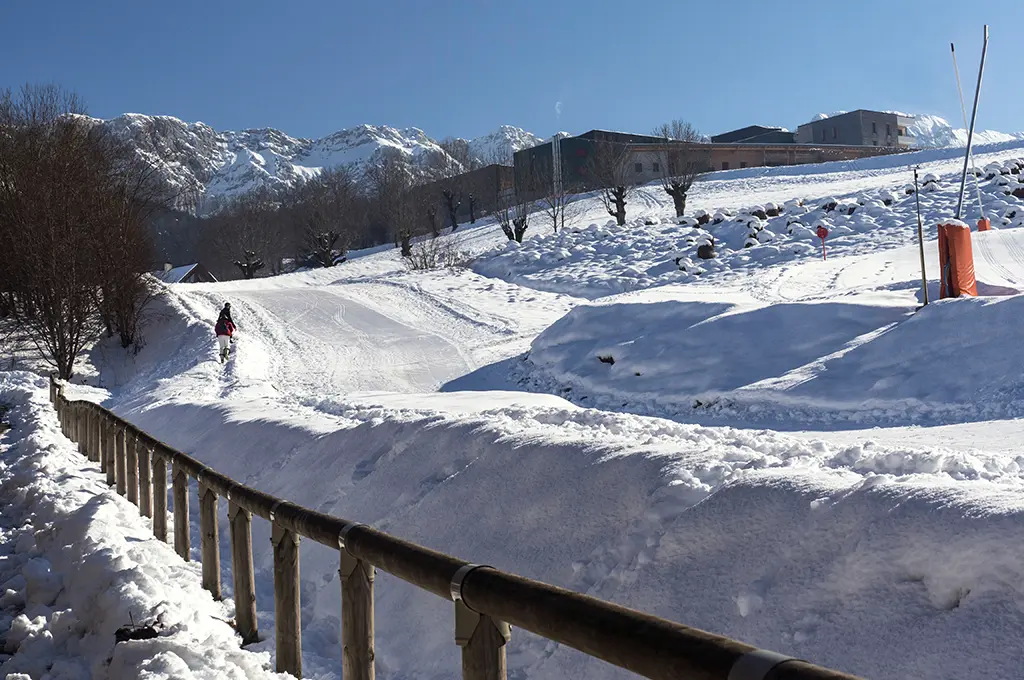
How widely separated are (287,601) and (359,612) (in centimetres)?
92

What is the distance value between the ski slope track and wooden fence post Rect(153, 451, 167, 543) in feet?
2.32

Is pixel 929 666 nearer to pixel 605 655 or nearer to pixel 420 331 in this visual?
pixel 605 655

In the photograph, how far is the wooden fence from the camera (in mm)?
1693

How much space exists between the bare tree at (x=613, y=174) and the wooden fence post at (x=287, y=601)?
5332cm

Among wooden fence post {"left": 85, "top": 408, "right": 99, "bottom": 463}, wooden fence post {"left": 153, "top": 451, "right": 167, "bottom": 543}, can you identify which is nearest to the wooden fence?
wooden fence post {"left": 153, "top": 451, "right": 167, "bottom": 543}

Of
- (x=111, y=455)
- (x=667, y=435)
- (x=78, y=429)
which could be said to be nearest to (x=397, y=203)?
(x=78, y=429)

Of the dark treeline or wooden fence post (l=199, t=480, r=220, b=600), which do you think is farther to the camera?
the dark treeline

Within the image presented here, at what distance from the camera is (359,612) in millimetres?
3348

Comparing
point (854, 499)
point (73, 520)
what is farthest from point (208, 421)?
point (854, 499)

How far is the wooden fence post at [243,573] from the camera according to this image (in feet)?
15.5

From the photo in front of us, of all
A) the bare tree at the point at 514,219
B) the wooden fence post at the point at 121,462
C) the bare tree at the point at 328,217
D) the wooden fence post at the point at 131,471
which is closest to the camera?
the wooden fence post at the point at 131,471

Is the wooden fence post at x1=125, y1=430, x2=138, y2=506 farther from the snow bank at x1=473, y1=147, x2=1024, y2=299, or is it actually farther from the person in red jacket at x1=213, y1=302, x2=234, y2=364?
the snow bank at x1=473, y1=147, x2=1024, y2=299

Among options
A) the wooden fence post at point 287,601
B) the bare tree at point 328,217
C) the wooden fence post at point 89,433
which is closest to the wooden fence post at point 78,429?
the wooden fence post at point 89,433

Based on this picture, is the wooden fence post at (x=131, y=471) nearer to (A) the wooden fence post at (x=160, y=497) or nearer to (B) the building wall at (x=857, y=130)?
(A) the wooden fence post at (x=160, y=497)
